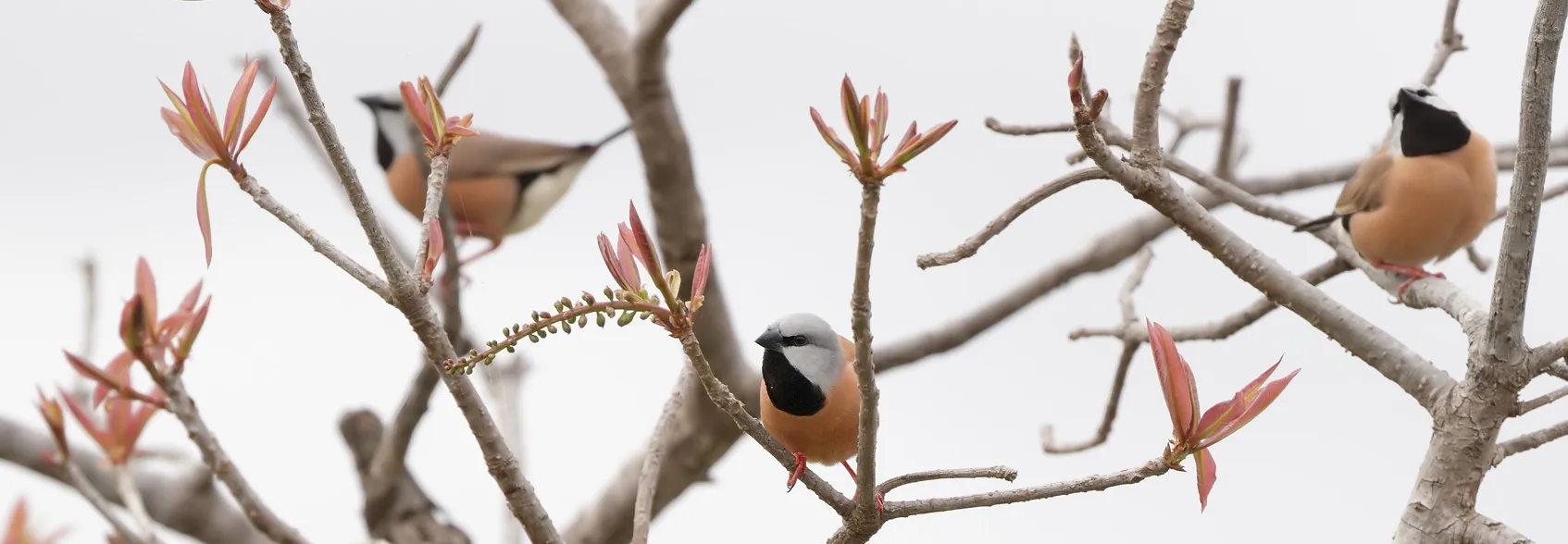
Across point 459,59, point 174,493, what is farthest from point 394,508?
point 459,59

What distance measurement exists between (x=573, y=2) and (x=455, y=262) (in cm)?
105

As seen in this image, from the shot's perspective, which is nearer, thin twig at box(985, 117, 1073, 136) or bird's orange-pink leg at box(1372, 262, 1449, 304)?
thin twig at box(985, 117, 1073, 136)

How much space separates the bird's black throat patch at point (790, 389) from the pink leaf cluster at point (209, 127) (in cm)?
86

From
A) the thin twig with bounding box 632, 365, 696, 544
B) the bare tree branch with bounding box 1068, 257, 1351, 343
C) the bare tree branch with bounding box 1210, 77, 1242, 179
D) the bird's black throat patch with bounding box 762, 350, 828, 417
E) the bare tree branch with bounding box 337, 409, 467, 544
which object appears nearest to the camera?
the thin twig with bounding box 632, 365, 696, 544

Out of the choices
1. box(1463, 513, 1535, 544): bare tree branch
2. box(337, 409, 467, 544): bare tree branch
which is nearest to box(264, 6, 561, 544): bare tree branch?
box(1463, 513, 1535, 544): bare tree branch

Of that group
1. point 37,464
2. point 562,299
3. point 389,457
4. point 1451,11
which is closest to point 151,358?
point 562,299

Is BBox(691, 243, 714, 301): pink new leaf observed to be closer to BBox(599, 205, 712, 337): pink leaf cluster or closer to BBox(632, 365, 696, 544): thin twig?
BBox(599, 205, 712, 337): pink leaf cluster

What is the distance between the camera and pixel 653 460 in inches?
70.4

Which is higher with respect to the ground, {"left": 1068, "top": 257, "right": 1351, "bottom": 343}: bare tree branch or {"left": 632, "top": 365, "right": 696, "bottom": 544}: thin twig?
{"left": 1068, "top": 257, "right": 1351, "bottom": 343}: bare tree branch

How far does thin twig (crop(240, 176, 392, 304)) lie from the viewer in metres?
1.22

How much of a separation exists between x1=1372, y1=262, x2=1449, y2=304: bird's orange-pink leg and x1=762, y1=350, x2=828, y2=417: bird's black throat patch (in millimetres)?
1253

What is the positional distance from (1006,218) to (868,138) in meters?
0.45

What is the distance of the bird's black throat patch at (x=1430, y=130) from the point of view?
2994 millimetres

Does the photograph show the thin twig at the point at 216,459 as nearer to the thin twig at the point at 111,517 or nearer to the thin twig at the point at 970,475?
the thin twig at the point at 111,517
